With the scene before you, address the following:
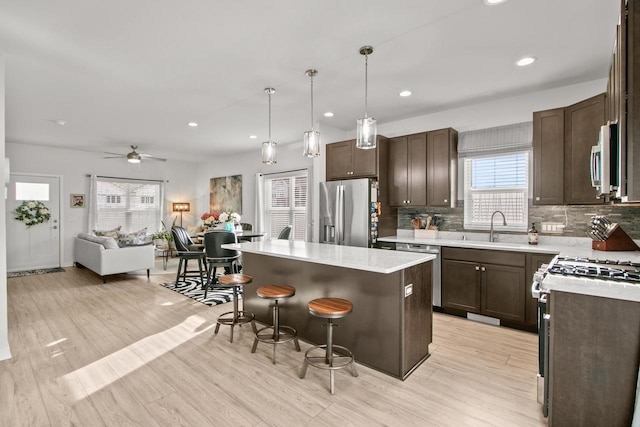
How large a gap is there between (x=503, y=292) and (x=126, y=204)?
8.22 meters

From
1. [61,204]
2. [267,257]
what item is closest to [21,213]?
[61,204]

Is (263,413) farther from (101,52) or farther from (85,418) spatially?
(101,52)

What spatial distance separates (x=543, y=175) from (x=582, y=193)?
1.33 ft

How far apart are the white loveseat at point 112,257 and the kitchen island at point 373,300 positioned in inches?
146

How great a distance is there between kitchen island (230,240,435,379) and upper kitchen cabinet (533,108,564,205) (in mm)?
1728

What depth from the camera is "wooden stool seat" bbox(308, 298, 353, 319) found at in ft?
7.28

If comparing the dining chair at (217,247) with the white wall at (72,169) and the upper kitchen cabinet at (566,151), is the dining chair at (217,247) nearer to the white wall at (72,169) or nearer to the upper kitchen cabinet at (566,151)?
the upper kitchen cabinet at (566,151)

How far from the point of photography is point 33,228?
667cm

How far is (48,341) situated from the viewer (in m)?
3.10

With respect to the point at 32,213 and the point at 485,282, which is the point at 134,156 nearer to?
the point at 32,213

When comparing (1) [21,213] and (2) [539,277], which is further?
(1) [21,213]

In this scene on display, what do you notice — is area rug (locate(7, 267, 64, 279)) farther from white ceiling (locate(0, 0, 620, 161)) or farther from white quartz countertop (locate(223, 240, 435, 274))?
white quartz countertop (locate(223, 240, 435, 274))

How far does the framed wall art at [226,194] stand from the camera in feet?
25.6

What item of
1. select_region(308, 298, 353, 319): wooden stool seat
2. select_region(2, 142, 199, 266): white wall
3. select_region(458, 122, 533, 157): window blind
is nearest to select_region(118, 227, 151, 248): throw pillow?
select_region(2, 142, 199, 266): white wall
